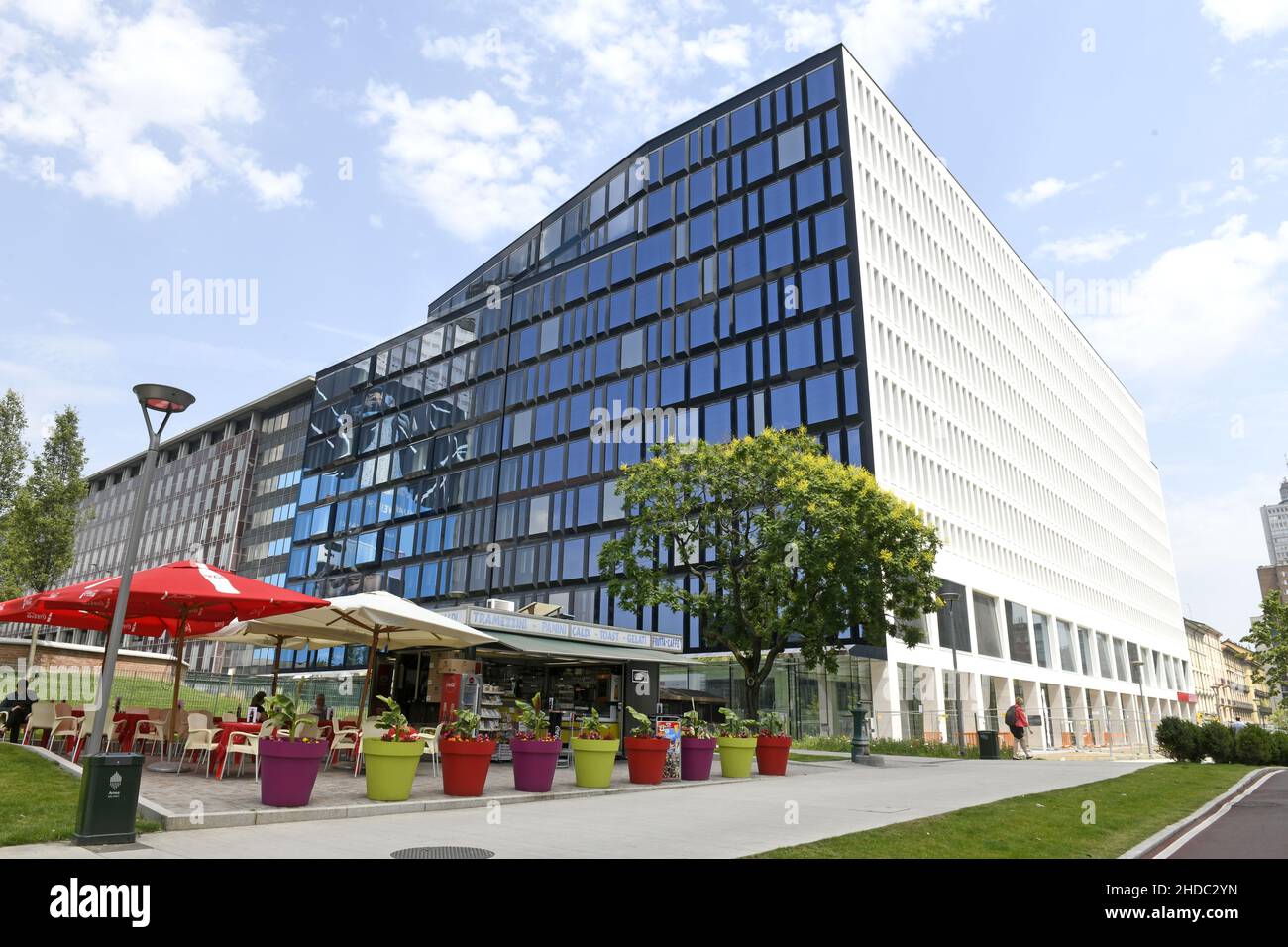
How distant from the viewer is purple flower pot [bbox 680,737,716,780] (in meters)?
18.9

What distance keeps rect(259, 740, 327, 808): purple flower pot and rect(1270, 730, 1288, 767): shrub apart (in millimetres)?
30192

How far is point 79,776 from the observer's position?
14.0 meters

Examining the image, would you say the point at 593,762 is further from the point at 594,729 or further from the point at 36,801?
the point at 36,801

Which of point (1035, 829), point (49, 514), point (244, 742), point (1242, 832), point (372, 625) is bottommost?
point (1242, 832)

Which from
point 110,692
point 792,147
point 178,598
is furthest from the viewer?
point 792,147

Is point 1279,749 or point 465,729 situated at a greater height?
point 465,729

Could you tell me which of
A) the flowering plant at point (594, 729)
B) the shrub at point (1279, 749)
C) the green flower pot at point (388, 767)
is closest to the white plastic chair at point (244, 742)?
the green flower pot at point (388, 767)

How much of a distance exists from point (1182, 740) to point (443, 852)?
28753 millimetres

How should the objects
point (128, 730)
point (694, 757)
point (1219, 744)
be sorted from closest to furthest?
point (128, 730) → point (694, 757) → point (1219, 744)

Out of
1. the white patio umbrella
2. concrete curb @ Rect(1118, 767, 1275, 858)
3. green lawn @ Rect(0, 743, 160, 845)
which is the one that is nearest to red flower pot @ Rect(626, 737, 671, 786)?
the white patio umbrella

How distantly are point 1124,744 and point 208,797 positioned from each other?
58.9 m

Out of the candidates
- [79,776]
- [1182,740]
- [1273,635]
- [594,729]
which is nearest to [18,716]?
[79,776]

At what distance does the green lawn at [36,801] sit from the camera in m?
8.52

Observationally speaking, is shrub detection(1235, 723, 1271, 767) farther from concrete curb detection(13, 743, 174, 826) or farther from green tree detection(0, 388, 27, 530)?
green tree detection(0, 388, 27, 530)
